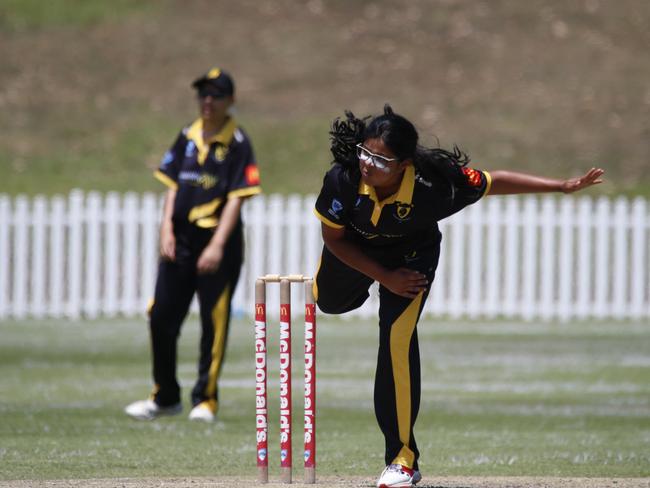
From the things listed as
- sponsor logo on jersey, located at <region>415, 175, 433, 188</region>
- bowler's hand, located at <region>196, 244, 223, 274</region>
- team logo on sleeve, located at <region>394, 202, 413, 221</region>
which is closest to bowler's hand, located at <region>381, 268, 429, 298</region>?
team logo on sleeve, located at <region>394, 202, 413, 221</region>

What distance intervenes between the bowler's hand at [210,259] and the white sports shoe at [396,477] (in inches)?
135

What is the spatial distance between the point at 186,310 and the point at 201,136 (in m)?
1.26

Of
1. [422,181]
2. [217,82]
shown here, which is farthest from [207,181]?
[422,181]

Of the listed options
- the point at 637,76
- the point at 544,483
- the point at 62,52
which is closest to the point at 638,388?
the point at 544,483

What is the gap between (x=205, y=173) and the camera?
9.70 meters

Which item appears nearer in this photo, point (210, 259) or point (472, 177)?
point (472, 177)

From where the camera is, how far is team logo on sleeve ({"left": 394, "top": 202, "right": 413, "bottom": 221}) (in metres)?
6.21

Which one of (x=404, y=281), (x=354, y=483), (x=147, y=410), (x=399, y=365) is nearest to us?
(x=404, y=281)

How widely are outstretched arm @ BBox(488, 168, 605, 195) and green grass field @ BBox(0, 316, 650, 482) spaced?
1.67 m

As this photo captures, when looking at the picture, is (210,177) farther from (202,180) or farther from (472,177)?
(472,177)

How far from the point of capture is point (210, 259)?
9.45m

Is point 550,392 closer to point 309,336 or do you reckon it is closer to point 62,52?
point 309,336

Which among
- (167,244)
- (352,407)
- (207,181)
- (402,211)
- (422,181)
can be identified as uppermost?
(207,181)

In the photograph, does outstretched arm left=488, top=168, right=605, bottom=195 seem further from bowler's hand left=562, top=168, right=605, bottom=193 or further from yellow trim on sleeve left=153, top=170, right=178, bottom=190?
yellow trim on sleeve left=153, top=170, right=178, bottom=190
